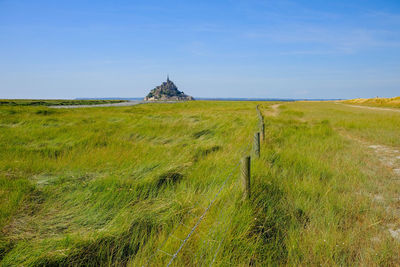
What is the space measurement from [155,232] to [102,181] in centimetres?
143

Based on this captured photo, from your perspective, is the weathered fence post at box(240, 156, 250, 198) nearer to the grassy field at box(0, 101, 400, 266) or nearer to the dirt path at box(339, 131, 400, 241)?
the grassy field at box(0, 101, 400, 266)

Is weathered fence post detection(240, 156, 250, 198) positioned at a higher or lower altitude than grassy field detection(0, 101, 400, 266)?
higher

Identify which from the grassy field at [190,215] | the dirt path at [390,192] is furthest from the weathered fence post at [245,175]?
the dirt path at [390,192]

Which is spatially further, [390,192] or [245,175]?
[390,192]

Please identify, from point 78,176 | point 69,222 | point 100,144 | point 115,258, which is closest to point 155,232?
point 115,258

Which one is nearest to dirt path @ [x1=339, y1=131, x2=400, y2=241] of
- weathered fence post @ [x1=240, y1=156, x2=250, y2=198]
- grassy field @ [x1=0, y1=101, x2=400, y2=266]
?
grassy field @ [x1=0, y1=101, x2=400, y2=266]

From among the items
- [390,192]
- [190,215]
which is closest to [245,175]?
[190,215]

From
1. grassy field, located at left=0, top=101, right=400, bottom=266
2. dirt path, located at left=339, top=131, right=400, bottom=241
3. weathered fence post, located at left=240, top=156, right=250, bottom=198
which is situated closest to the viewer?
grassy field, located at left=0, top=101, right=400, bottom=266

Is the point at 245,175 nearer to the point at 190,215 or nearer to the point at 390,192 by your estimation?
the point at 190,215

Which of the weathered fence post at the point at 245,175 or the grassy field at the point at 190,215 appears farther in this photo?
the weathered fence post at the point at 245,175

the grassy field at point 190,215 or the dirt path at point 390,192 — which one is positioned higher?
the grassy field at point 190,215

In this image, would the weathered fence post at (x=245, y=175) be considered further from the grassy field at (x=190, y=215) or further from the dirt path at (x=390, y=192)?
the dirt path at (x=390, y=192)

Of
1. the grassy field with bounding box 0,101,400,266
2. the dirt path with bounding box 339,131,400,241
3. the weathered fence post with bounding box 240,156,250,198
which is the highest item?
the weathered fence post with bounding box 240,156,250,198

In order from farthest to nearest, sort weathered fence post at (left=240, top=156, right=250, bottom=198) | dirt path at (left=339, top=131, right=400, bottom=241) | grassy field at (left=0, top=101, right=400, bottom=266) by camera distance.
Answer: dirt path at (left=339, top=131, right=400, bottom=241)
weathered fence post at (left=240, top=156, right=250, bottom=198)
grassy field at (left=0, top=101, right=400, bottom=266)
